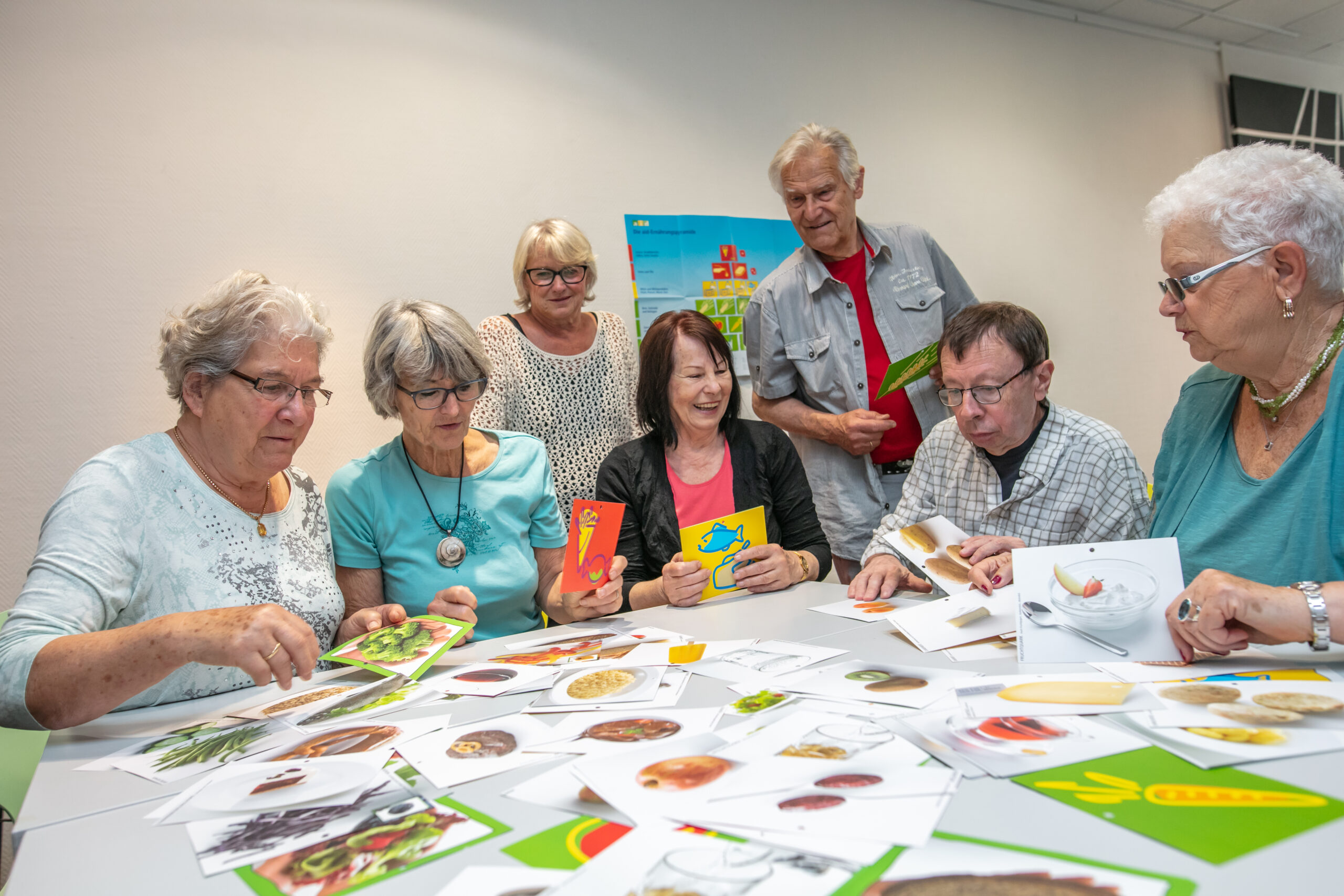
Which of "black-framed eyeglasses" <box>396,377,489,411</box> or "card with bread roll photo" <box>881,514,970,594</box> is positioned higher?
"black-framed eyeglasses" <box>396,377,489,411</box>

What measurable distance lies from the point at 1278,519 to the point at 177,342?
6.52ft

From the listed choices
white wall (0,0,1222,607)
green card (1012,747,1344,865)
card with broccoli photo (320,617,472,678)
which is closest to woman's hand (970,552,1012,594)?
green card (1012,747,1344,865)

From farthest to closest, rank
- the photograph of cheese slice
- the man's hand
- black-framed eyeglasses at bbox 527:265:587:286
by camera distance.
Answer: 1. black-framed eyeglasses at bbox 527:265:587:286
2. the man's hand
3. the photograph of cheese slice

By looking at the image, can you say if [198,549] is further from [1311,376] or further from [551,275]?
[1311,376]

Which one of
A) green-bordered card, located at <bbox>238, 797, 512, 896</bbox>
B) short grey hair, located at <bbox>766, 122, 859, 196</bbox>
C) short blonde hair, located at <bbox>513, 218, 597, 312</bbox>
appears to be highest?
short grey hair, located at <bbox>766, 122, 859, 196</bbox>

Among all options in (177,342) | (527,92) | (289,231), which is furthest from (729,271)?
(177,342)

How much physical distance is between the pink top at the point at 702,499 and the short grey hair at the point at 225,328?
1.08 m

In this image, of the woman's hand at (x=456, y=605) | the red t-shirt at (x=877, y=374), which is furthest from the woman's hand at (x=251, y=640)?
the red t-shirt at (x=877, y=374)

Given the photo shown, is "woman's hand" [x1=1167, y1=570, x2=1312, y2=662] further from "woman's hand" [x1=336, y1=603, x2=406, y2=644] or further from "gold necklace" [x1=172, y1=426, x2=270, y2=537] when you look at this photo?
"gold necklace" [x1=172, y1=426, x2=270, y2=537]

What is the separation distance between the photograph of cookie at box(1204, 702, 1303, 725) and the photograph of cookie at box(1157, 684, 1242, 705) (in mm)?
15

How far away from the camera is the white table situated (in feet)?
2.13

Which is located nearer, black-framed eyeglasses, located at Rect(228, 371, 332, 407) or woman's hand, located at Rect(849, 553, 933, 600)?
black-framed eyeglasses, located at Rect(228, 371, 332, 407)

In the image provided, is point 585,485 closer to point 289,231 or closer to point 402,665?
point 402,665

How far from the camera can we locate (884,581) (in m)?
1.79
